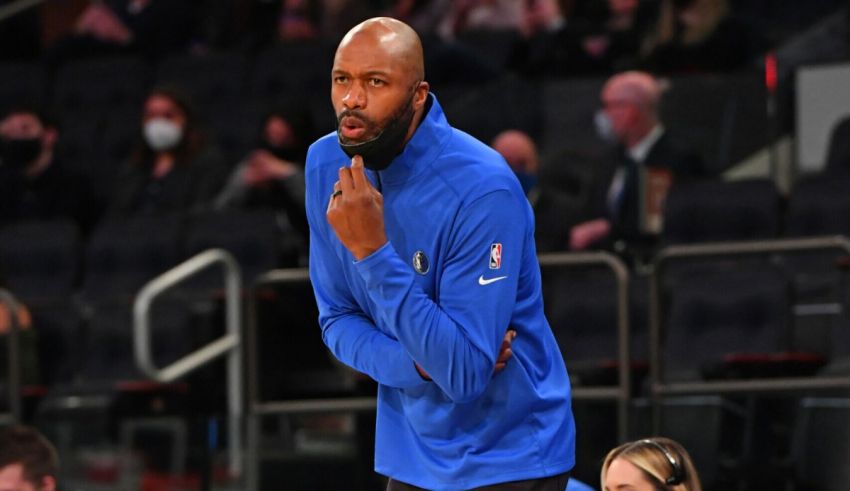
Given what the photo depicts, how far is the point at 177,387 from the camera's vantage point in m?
7.31

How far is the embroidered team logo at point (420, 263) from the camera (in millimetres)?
2654

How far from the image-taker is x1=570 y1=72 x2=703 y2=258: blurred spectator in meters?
7.30

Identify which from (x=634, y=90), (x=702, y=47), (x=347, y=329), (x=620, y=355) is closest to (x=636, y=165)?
(x=634, y=90)

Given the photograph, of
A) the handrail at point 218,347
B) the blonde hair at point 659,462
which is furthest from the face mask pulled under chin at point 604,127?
the blonde hair at point 659,462

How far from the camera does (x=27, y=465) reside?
4277 mm

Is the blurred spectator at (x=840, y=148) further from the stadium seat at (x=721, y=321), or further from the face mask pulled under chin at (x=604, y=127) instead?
the stadium seat at (x=721, y=321)

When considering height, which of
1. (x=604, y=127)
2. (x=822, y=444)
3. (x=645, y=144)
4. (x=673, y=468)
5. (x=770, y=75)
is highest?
(x=770, y=75)

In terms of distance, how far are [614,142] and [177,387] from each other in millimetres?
2565

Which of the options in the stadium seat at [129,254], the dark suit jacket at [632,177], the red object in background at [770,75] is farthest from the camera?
the red object in background at [770,75]

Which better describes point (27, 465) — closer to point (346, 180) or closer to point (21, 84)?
point (346, 180)

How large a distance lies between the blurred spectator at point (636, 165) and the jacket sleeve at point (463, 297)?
4.51 meters

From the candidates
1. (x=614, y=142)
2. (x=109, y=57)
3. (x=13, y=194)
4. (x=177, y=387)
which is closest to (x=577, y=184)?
(x=614, y=142)

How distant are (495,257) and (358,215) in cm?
24

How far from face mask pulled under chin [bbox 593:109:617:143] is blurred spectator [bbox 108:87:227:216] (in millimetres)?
2075
